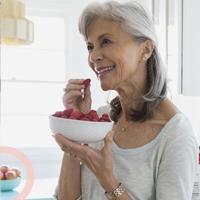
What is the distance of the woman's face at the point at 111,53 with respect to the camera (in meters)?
1.00

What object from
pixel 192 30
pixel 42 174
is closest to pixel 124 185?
pixel 192 30

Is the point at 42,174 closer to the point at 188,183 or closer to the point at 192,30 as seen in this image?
the point at 192,30

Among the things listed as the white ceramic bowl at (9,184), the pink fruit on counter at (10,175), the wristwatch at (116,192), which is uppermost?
the wristwatch at (116,192)

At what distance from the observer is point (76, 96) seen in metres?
1.15

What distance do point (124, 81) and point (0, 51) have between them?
1.42 meters

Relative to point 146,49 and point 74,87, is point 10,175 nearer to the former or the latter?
point 74,87

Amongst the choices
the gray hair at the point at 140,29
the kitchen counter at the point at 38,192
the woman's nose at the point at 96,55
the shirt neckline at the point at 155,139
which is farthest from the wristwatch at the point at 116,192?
the kitchen counter at the point at 38,192

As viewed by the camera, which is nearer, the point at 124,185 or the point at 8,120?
the point at 124,185

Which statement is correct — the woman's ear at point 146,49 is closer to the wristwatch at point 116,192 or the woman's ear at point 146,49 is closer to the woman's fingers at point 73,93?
the woman's fingers at point 73,93

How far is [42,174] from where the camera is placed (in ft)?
7.62

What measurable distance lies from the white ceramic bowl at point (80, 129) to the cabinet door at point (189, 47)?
96 centimetres

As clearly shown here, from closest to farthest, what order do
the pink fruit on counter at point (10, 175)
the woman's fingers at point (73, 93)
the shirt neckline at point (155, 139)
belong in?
the shirt neckline at point (155, 139), the woman's fingers at point (73, 93), the pink fruit on counter at point (10, 175)

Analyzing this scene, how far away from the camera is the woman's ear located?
1.05 metres

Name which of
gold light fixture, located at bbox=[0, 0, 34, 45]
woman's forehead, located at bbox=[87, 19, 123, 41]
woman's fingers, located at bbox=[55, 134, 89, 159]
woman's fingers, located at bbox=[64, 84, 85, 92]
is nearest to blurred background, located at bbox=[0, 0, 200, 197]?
gold light fixture, located at bbox=[0, 0, 34, 45]
